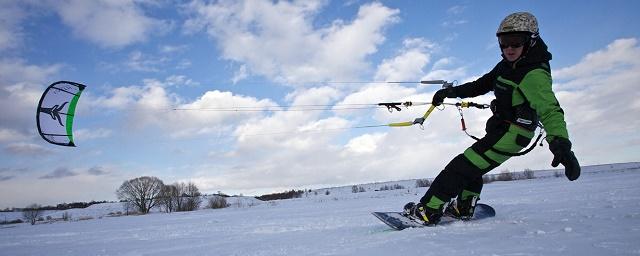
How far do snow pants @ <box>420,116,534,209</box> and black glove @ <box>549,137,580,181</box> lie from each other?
0.72 metres

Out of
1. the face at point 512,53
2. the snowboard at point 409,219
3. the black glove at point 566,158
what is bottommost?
the snowboard at point 409,219

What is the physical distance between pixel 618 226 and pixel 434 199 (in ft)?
4.96

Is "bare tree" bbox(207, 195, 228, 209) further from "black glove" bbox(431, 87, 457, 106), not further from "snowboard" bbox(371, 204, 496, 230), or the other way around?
"black glove" bbox(431, 87, 457, 106)

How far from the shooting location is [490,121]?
12.5 feet

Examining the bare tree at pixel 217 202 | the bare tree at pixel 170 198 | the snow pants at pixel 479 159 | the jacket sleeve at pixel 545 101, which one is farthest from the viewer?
the bare tree at pixel 170 198

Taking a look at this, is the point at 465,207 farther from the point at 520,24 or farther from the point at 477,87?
the point at 520,24

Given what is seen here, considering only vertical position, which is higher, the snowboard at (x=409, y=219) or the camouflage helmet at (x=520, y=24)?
the camouflage helmet at (x=520, y=24)

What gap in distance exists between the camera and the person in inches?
117

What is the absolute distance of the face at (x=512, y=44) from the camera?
3.40m

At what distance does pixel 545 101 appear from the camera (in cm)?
309

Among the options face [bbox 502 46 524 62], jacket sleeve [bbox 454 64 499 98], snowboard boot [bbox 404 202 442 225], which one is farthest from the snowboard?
face [bbox 502 46 524 62]

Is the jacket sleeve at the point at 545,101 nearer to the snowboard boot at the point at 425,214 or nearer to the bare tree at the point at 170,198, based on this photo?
the snowboard boot at the point at 425,214

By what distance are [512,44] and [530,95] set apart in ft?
1.68

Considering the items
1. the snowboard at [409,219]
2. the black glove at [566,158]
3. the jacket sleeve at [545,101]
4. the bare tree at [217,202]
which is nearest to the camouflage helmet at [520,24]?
the jacket sleeve at [545,101]
